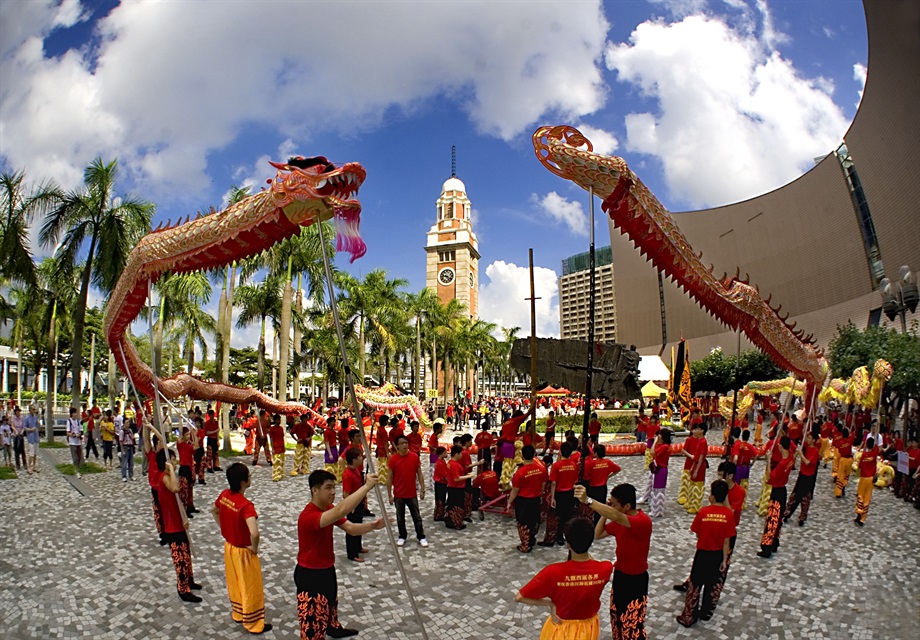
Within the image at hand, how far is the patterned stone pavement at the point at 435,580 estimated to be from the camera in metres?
5.58

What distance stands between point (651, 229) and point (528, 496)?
3910 mm

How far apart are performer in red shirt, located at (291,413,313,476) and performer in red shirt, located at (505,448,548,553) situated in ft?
24.1

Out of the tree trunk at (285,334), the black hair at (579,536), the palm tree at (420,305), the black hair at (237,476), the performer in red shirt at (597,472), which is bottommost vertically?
the performer in red shirt at (597,472)

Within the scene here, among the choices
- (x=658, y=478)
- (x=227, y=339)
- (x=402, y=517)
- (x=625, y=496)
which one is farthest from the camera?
(x=227, y=339)

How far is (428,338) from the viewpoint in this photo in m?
49.0

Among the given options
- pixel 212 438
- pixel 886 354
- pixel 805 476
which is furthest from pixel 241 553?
pixel 886 354

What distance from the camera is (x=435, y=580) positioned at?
22.6 ft

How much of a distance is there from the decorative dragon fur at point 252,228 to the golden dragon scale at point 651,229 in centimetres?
265

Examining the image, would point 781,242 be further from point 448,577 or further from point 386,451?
point 448,577

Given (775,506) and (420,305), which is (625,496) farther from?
(420,305)

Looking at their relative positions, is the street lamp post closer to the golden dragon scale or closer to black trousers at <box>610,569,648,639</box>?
the golden dragon scale

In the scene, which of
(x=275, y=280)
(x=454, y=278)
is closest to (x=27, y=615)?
(x=275, y=280)

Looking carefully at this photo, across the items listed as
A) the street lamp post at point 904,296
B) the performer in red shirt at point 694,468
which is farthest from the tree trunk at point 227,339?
the street lamp post at point 904,296

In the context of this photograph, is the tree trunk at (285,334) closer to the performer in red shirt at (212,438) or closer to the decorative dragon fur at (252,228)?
the performer in red shirt at (212,438)
